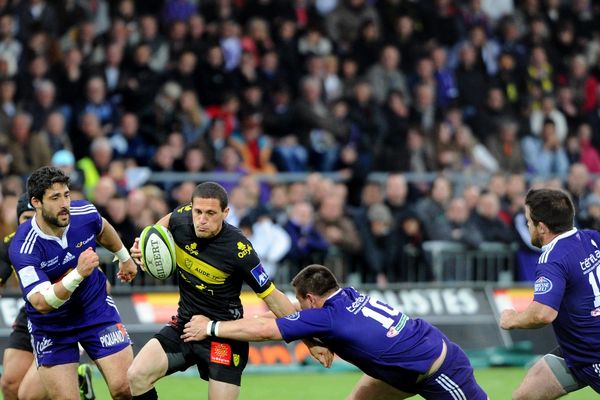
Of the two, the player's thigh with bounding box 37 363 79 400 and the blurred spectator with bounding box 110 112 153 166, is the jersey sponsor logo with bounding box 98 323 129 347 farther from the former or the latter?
the blurred spectator with bounding box 110 112 153 166

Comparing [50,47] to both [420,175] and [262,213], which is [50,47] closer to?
[262,213]

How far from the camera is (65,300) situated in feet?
30.9

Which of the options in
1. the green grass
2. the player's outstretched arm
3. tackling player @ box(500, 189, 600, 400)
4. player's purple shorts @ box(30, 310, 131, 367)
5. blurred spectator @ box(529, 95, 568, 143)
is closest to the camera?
the player's outstretched arm

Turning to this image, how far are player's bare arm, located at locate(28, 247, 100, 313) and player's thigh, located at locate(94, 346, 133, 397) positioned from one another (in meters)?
0.70

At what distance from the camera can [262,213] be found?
16266mm

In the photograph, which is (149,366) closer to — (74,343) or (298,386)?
(74,343)

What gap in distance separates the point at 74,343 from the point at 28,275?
28.6 inches

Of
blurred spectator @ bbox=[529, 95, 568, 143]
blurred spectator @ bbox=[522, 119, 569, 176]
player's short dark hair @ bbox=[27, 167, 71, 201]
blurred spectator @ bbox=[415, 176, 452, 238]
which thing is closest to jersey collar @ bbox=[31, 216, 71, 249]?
player's short dark hair @ bbox=[27, 167, 71, 201]

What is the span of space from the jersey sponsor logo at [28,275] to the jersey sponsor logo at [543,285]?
3713 millimetres

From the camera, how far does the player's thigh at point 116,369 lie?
9.77m

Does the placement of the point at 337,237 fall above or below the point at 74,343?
below

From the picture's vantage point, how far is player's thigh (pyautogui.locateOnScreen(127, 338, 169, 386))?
9.32 meters

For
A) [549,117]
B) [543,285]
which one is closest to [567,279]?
[543,285]

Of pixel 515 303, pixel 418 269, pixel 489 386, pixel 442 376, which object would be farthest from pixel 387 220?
pixel 442 376
